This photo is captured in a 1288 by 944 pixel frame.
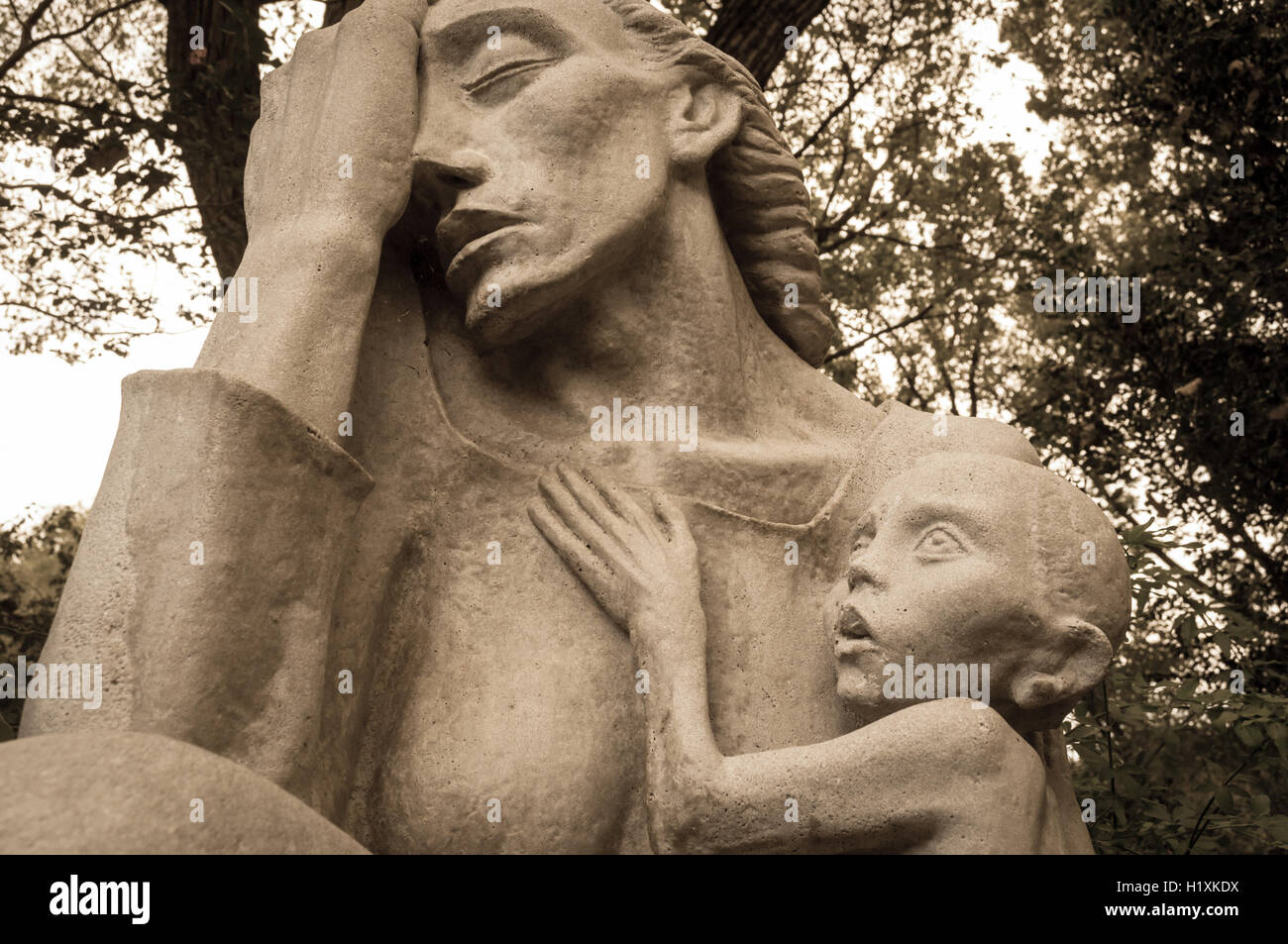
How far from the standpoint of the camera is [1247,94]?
320 inches

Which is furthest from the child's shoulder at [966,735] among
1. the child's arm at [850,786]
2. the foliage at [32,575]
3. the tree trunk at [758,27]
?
the tree trunk at [758,27]

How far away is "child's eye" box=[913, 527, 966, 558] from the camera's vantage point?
2.66 meters

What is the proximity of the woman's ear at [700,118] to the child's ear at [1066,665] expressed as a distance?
1.23 metres

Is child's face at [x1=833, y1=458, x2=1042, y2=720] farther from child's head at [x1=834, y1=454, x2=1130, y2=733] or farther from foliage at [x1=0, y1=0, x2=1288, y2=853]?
foliage at [x1=0, y1=0, x2=1288, y2=853]

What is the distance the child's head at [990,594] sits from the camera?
2.63 meters

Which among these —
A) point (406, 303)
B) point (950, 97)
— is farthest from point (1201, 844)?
point (950, 97)

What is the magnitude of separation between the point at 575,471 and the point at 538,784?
0.63m

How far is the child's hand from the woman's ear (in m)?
0.72

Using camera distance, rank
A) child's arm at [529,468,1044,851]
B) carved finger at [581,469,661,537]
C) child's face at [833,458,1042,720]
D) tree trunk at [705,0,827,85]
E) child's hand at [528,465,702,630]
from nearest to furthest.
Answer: child's arm at [529,468,1044,851], child's face at [833,458,1042,720], child's hand at [528,465,702,630], carved finger at [581,469,661,537], tree trunk at [705,0,827,85]

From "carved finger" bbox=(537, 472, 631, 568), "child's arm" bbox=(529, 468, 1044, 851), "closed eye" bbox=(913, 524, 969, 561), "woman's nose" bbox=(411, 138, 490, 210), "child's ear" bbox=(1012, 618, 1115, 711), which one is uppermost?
"woman's nose" bbox=(411, 138, 490, 210)

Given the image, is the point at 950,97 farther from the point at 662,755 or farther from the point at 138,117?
the point at 662,755

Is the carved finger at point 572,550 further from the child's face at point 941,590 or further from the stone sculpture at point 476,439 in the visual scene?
the child's face at point 941,590

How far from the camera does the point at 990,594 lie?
2613mm

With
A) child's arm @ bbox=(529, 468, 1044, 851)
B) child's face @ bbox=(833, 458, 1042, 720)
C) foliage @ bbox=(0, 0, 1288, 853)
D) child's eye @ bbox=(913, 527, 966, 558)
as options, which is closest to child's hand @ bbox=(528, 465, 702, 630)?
child's arm @ bbox=(529, 468, 1044, 851)
